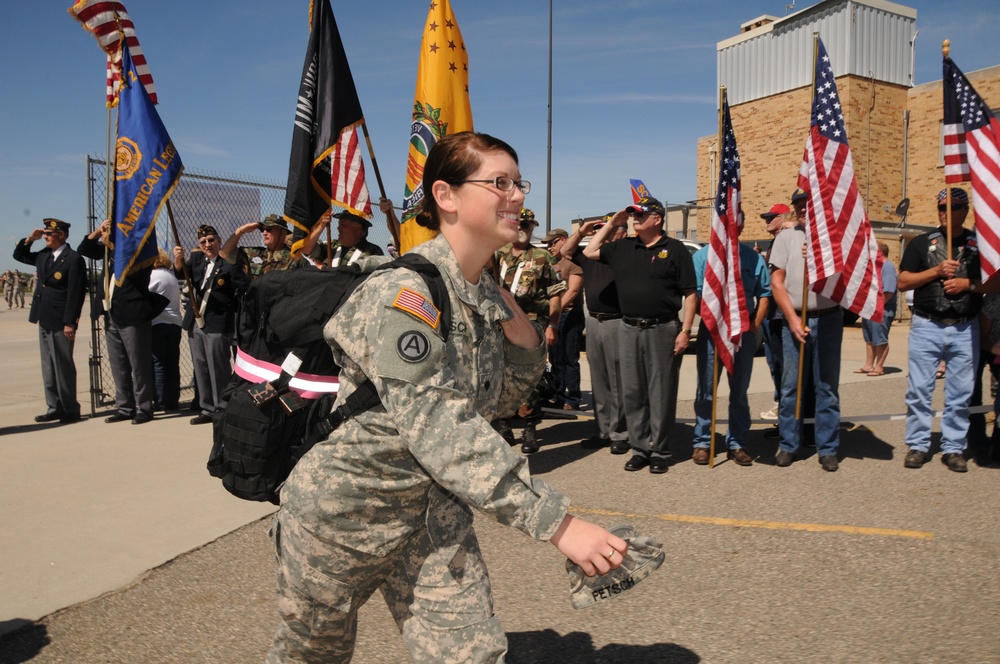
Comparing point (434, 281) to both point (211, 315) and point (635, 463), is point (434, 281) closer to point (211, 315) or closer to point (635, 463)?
point (635, 463)

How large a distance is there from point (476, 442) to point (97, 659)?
2.47 metres

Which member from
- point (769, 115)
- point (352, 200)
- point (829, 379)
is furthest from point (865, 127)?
point (352, 200)

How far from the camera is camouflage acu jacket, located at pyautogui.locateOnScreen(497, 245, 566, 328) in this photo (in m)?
7.01

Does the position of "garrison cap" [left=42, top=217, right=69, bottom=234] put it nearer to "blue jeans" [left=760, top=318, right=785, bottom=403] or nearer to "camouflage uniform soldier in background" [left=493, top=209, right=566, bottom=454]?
"camouflage uniform soldier in background" [left=493, top=209, right=566, bottom=454]

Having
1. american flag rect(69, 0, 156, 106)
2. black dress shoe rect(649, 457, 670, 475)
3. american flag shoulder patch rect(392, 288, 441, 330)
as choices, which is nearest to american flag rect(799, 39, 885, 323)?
black dress shoe rect(649, 457, 670, 475)

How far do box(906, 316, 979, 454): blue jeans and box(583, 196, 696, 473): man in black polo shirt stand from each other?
5.73 feet

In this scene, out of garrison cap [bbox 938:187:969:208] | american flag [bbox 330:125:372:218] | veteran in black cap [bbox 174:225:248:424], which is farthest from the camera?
veteran in black cap [bbox 174:225:248:424]

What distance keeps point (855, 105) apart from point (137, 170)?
1057 inches

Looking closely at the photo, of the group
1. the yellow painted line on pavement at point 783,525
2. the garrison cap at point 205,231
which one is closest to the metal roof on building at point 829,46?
the garrison cap at point 205,231

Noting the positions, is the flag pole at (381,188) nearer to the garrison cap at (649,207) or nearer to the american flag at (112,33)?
the garrison cap at (649,207)

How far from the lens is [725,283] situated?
628cm

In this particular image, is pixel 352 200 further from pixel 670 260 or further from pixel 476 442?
pixel 476 442

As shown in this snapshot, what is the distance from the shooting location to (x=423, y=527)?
2.13m

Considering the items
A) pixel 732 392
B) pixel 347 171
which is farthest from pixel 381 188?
pixel 732 392
